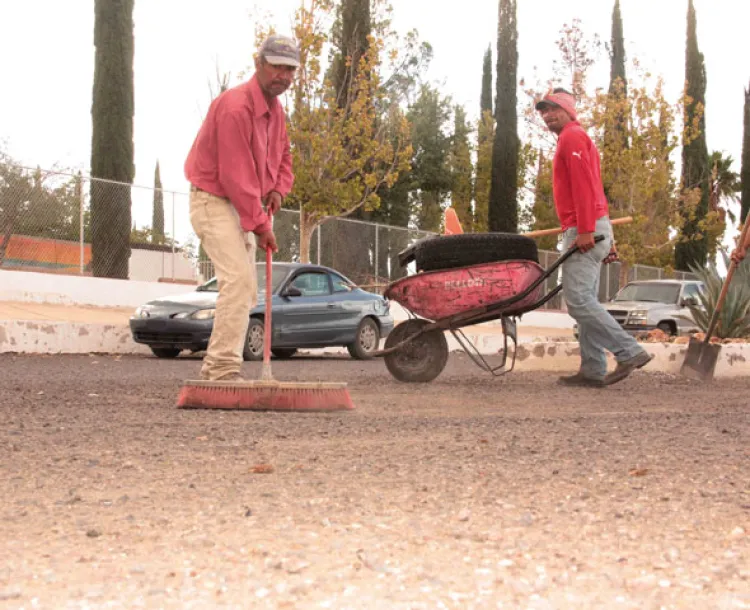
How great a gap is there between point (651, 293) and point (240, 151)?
19619mm

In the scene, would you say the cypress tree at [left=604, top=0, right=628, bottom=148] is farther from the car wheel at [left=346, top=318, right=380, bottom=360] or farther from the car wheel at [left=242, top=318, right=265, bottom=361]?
the car wheel at [left=242, top=318, right=265, bottom=361]

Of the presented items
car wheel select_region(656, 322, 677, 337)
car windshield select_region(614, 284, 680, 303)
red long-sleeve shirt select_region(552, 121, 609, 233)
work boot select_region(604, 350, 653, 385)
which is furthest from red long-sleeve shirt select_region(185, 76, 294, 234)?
car windshield select_region(614, 284, 680, 303)

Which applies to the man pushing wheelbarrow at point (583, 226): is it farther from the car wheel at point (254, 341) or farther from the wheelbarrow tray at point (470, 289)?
the car wheel at point (254, 341)

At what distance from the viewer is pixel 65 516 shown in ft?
10.7

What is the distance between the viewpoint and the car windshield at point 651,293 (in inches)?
958

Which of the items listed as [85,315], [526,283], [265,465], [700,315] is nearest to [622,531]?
[265,465]

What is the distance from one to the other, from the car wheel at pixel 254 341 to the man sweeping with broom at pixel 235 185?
24.0ft

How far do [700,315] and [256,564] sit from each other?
10.5 metres

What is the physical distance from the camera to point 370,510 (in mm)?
3359

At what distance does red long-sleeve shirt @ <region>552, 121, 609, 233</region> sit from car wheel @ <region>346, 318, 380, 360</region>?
300 inches

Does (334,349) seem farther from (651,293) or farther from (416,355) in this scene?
(416,355)

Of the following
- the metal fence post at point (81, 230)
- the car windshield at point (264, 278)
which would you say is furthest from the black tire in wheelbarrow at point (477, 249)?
the metal fence post at point (81, 230)

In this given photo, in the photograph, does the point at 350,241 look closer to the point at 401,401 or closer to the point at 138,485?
the point at 401,401

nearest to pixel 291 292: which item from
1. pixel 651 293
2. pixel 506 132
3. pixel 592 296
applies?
pixel 592 296
